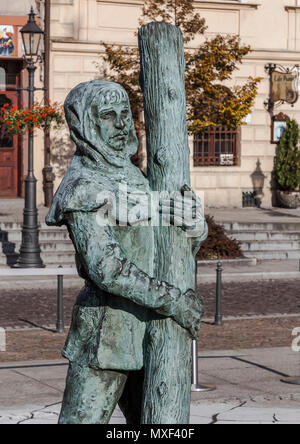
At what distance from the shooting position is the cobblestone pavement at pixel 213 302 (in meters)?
12.4

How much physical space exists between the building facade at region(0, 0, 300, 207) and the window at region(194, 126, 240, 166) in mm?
25

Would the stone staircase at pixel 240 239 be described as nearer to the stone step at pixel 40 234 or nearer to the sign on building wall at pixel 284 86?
the stone step at pixel 40 234

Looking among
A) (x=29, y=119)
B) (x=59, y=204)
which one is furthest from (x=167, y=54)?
(x=29, y=119)

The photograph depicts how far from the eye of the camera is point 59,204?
414cm

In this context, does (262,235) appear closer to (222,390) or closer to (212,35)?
(212,35)

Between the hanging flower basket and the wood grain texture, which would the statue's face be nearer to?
the wood grain texture

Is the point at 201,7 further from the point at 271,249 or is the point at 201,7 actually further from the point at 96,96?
the point at 96,96

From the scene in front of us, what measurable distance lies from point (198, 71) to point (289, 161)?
482 centimetres

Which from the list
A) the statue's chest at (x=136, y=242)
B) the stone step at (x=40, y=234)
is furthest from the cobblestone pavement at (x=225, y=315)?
the statue's chest at (x=136, y=242)

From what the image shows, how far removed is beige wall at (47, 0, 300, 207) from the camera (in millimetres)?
23188

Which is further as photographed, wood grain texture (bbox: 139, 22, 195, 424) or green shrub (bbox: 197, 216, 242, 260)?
green shrub (bbox: 197, 216, 242, 260)

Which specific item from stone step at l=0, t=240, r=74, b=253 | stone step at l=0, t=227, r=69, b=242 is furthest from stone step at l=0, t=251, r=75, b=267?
stone step at l=0, t=227, r=69, b=242

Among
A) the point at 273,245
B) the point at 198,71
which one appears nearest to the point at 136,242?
the point at 273,245

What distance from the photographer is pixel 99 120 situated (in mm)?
4195
